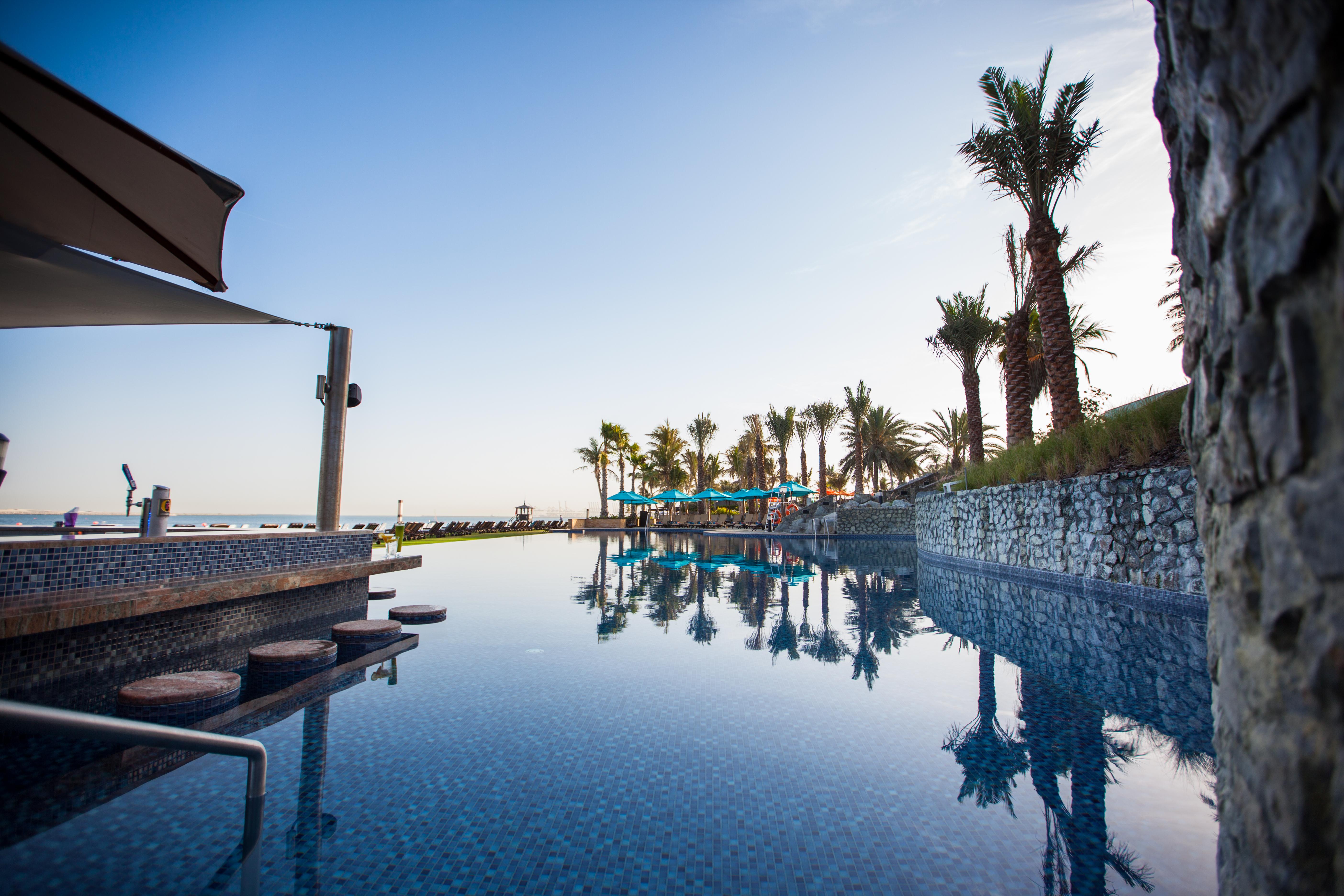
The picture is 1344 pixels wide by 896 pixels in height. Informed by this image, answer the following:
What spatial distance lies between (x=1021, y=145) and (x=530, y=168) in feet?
40.9

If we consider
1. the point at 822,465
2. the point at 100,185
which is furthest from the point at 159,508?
the point at 822,465

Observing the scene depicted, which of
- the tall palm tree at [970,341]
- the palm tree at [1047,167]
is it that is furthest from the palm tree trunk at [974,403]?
the palm tree at [1047,167]

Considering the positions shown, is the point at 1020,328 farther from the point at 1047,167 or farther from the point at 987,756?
the point at 987,756

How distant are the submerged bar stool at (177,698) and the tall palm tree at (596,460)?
3934 centimetres

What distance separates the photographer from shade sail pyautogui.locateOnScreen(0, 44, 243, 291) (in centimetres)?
286

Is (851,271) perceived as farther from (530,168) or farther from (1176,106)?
(1176,106)

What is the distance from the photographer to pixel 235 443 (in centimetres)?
1969

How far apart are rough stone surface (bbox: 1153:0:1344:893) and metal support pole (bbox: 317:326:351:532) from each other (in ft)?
27.7

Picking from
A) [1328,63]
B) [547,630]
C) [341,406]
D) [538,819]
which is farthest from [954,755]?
[341,406]

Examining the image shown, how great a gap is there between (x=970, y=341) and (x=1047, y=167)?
8.06m

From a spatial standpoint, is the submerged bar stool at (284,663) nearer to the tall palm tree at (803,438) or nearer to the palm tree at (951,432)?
the tall palm tree at (803,438)

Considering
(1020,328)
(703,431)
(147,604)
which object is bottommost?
(147,604)

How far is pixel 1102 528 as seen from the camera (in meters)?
8.94

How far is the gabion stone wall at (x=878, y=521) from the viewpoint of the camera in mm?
27422
